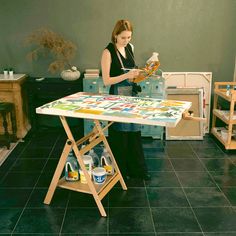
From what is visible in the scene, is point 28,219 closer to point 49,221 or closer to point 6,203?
point 49,221

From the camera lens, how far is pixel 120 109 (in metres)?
2.38

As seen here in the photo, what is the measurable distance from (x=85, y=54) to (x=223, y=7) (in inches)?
77.0

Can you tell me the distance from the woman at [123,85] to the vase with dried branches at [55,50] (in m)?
1.39

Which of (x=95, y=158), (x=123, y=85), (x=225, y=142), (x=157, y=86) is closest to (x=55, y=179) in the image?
(x=95, y=158)

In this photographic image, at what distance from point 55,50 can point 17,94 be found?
0.75 meters

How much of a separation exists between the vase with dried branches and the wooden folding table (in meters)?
1.46

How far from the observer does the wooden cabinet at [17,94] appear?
4.05 meters

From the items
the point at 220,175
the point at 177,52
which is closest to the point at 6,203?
the point at 220,175

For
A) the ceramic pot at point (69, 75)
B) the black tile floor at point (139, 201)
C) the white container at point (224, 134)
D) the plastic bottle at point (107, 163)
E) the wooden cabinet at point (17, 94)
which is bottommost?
the black tile floor at point (139, 201)

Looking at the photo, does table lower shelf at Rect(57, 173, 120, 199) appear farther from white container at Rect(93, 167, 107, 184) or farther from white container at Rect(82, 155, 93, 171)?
white container at Rect(82, 155, 93, 171)

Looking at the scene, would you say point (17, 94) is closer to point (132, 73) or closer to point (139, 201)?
point (132, 73)

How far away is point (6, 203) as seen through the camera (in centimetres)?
276

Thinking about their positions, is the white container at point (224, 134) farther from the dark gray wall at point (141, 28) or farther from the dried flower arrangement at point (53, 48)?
the dried flower arrangement at point (53, 48)

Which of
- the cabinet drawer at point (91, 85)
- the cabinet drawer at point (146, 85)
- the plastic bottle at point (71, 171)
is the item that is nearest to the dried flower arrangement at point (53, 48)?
the cabinet drawer at point (91, 85)
